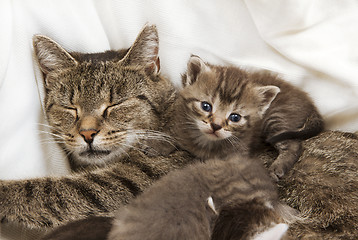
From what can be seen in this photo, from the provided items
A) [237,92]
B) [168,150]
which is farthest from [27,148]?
[237,92]

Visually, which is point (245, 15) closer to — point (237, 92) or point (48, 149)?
point (237, 92)

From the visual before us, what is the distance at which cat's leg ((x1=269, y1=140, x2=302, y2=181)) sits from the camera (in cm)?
168

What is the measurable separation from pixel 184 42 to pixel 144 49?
1.03 feet

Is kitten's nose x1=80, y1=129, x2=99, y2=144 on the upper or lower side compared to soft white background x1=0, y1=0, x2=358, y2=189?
lower

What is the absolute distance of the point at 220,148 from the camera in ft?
5.98

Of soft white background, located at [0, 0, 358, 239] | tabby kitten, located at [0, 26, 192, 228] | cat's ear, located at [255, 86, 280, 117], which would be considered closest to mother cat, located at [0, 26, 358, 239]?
tabby kitten, located at [0, 26, 192, 228]

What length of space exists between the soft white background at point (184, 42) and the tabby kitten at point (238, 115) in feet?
0.72

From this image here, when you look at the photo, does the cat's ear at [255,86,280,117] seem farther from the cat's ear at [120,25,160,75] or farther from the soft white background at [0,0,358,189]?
the cat's ear at [120,25,160,75]

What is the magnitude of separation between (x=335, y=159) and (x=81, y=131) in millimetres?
1154

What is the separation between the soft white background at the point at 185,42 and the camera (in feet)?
5.75

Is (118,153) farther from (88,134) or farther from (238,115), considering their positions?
(238,115)

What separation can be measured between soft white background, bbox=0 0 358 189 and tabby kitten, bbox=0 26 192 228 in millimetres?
121

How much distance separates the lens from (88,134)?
1713mm

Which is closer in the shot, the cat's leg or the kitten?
the kitten
